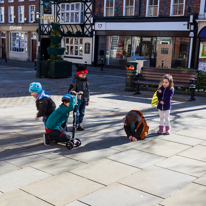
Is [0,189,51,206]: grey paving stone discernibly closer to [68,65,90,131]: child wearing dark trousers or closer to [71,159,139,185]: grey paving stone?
[71,159,139,185]: grey paving stone

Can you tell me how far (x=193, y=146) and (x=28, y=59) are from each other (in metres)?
33.9

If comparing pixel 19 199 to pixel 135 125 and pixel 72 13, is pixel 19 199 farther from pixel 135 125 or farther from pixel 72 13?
pixel 72 13

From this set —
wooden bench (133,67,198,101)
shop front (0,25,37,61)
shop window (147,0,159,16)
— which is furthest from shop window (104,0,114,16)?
wooden bench (133,67,198,101)

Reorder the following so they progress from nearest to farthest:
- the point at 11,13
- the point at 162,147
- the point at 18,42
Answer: the point at 162,147 → the point at 18,42 → the point at 11,13

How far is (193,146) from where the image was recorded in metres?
6.19

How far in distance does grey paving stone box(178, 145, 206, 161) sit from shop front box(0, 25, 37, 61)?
33.2m

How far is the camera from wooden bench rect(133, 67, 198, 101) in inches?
470

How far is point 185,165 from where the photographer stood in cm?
514

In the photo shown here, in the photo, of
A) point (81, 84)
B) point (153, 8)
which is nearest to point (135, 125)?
point (81, 84)

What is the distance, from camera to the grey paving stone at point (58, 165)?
4.76 metres

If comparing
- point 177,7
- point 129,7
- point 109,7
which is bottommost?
point 177,7

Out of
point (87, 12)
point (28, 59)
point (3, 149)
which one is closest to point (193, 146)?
point (3, 149)

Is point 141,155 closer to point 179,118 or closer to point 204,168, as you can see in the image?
point 204,168

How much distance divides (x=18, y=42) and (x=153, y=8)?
65.7ft
